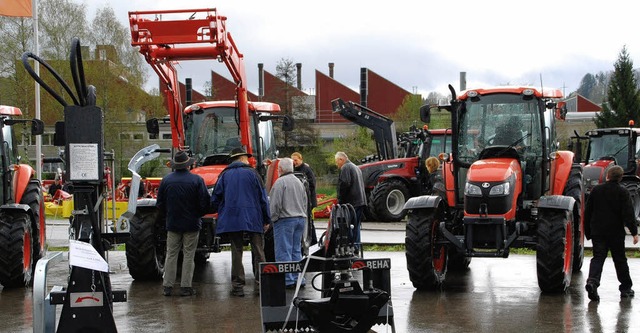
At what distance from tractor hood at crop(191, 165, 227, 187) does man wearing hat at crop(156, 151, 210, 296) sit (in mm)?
1705

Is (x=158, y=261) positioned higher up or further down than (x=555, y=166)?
further down

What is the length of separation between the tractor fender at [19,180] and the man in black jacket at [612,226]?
8.04 m

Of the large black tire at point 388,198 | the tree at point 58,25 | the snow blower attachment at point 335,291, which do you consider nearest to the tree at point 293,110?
the tree at point 58,25

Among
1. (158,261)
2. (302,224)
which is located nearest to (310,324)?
(302,224)

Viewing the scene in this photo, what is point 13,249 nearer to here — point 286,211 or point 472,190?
point 286,211

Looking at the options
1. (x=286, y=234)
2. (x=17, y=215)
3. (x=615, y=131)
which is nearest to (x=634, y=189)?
(x=615, y=131)

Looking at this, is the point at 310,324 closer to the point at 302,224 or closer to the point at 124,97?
the point at 302,224

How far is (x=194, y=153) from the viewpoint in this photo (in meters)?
15.2

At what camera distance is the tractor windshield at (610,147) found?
25.7 metres

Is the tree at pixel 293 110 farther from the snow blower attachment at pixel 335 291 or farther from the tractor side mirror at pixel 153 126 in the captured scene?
the snow blower attachment at pixel 335 291

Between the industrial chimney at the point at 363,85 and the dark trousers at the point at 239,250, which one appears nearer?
the dark trousers at the point at 239,250

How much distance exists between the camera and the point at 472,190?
12469 mm

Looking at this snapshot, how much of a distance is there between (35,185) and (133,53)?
40871mm

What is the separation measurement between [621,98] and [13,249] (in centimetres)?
4039
